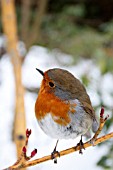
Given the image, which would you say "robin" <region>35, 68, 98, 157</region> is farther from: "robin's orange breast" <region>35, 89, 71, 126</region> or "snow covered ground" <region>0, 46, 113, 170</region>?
"snow covered ground" <region>0, 46, 113, 170</region>

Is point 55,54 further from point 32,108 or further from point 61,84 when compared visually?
point 61,84

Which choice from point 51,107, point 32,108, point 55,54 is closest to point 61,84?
point 51,107

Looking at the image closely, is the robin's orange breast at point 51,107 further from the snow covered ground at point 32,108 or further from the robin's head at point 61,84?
the snow covered ground at point 32,108

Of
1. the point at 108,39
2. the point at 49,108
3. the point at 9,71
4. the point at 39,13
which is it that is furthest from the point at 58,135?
the point at 9,71

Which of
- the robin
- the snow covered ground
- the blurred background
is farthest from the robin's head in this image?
the blurred background

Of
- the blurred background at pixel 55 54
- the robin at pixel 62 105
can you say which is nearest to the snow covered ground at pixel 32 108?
the blurred background at pixel 55 54

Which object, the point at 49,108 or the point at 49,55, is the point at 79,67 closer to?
the point at 49,55

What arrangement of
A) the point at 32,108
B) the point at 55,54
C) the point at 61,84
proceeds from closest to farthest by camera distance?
1. the point at 61,84
2. the point at 32,108
3. the point at 55,54
